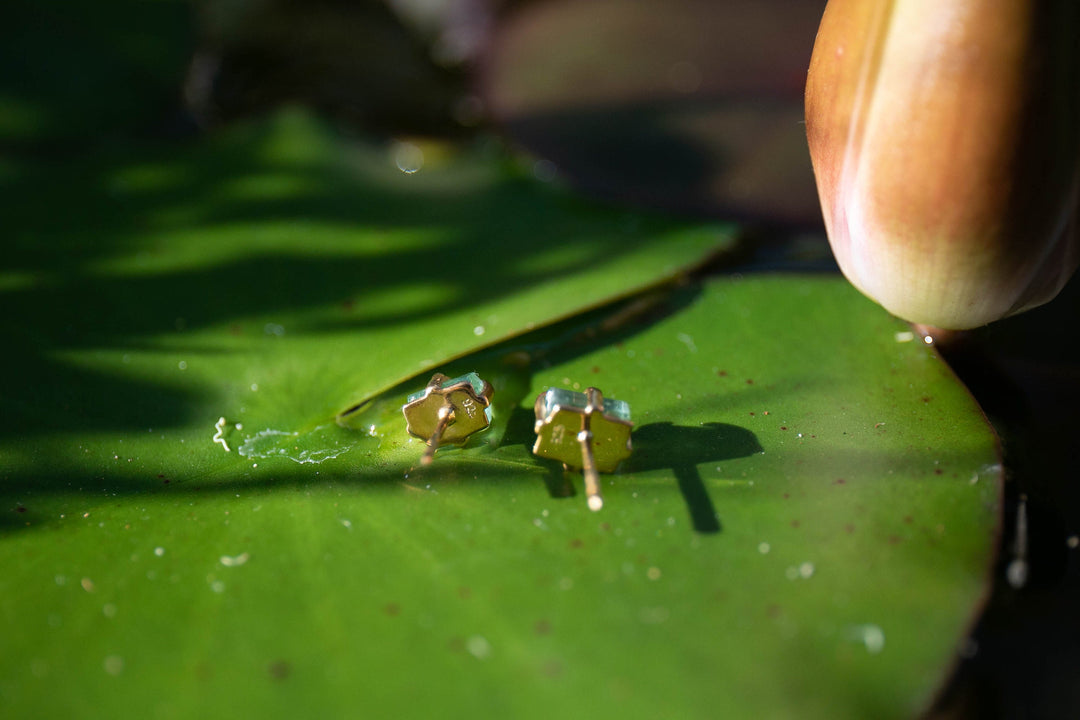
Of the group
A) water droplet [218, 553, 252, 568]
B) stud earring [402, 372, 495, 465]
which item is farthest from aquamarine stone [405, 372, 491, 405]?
water droplet [218, 553, 252, 568]

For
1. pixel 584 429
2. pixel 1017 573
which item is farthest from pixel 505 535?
pixel 1017 573

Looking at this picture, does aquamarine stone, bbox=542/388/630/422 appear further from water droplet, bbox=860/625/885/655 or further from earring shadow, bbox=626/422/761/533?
water droplet, bbox=860/625/885/655

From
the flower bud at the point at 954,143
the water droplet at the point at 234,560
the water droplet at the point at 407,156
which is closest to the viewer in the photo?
the flower bud at the point at 954,143

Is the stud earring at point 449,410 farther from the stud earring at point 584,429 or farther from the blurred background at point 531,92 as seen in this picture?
the blurred background at point 531,92

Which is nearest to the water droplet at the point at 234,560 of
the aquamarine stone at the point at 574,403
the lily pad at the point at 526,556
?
the lily pad at the point at 526,556

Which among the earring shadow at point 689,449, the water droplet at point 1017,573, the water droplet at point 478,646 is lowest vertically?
the water droplet at point 1017,573

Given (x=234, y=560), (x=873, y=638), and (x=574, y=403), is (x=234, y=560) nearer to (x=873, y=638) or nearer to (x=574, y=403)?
(x=574, y=403)

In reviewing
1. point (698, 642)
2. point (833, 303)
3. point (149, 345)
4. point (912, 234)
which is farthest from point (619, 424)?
point (149, 345)
